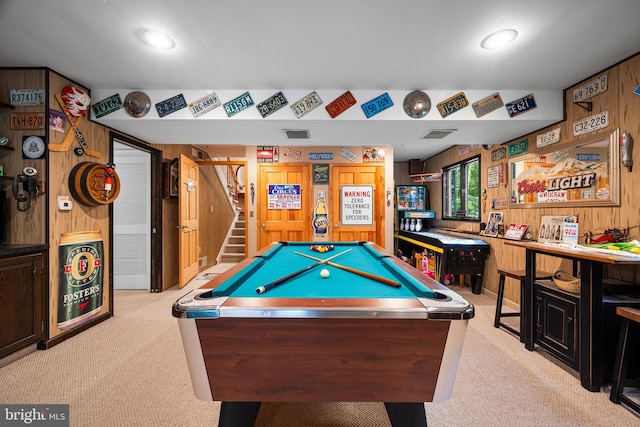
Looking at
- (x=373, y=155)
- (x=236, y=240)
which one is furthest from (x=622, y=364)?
(x=236, y=240)

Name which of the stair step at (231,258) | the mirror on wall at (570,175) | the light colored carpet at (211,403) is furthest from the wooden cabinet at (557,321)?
the stair step at (231,258)

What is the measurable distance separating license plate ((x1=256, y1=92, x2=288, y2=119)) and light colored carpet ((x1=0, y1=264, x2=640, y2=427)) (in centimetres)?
240

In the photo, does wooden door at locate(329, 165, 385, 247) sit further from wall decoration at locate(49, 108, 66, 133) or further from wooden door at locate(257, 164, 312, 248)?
wall decoration at locate(49, 108, 66, 133)

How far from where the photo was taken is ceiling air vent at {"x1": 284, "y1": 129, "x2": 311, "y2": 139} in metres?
3.25

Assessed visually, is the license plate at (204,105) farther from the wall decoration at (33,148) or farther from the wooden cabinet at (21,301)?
the wooden cabinet at (21,301)

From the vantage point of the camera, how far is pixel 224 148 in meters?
6.31

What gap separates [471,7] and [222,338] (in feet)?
7.41

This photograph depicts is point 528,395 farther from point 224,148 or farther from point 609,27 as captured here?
point 224,148

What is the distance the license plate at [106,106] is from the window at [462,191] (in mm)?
4805

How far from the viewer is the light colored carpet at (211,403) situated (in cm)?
158

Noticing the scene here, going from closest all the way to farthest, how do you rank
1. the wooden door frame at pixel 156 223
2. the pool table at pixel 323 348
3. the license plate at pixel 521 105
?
the pool table at pixel 323 348
the license plate at pixel 521 105
the wooden door frame at pixel 156 223

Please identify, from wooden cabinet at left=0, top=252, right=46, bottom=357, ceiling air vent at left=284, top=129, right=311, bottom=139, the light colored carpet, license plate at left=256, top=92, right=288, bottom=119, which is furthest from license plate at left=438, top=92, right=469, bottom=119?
wooden cabinet at left=0, top=252, right=46, bottom=357

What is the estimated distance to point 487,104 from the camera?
2.82 metres

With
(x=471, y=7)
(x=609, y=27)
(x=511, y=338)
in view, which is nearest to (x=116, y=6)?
(x=471, y=7)
